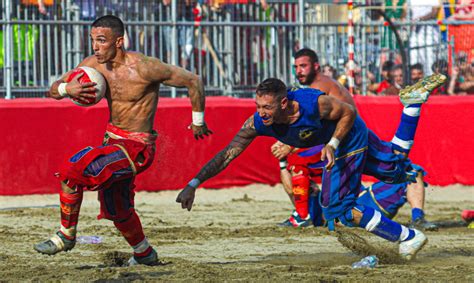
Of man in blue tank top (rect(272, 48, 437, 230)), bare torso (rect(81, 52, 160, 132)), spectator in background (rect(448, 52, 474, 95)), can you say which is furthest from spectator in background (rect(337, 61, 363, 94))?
bare torso (rect(81, 52, 160, 132))

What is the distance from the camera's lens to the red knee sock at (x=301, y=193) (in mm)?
10406

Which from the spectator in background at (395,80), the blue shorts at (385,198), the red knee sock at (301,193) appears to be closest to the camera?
the blue shorts at (385,198)

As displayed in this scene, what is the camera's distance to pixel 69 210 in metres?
7.26

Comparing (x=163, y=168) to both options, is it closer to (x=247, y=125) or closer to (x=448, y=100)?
(x=448, y=100)

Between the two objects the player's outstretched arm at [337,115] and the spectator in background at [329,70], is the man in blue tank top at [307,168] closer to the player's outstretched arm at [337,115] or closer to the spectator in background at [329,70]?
the player's outstretched arm at [337,115]

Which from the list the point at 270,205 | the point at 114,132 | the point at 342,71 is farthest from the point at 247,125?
the point at 342,71

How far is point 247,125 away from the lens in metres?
7.59

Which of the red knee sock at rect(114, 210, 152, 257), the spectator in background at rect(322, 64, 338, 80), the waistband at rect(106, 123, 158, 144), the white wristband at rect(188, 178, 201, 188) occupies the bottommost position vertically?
the red knee sock at rect(114, 210, 152, 257)

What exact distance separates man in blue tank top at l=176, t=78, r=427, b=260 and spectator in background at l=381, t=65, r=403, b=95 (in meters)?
7.12

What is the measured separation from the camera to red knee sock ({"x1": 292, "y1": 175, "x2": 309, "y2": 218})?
10406mm

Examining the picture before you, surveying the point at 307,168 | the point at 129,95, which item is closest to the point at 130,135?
the point at 129,95

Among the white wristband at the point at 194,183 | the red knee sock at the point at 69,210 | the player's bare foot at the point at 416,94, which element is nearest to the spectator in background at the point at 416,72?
the player's bare foot at the point at 416,94

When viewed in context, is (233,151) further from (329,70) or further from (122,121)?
(329,70)

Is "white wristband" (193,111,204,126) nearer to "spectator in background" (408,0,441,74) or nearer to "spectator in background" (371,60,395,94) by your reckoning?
"spectator in background" (371,60,395,94)
